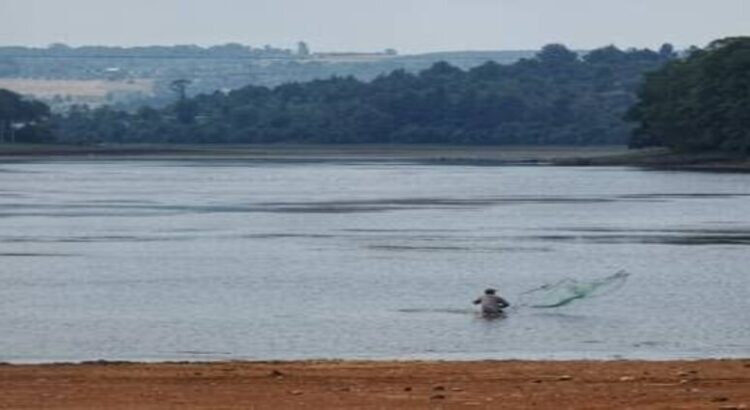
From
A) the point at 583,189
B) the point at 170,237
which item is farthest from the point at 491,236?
the point at 583,189

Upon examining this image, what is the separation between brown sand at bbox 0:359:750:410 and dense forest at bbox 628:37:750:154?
107890 mm

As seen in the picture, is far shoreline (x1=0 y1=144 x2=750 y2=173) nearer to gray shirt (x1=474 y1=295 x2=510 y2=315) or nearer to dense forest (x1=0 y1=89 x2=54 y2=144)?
dense forest (x1=0 y1=89 x2=54 y2=144)

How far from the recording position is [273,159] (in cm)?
18362

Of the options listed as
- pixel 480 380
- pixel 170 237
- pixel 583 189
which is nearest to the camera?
pixel 480 380

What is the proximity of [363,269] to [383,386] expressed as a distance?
30097mm

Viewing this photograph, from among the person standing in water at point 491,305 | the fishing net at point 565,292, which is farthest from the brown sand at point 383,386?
the fishing net at point 565,292

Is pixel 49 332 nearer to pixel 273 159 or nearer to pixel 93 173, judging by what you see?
pixel 93 173

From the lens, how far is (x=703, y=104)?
137125mm

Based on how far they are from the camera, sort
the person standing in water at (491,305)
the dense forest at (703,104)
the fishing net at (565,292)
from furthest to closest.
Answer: the dense forest at (703,104) < the fishing net at (565,292) < the person standing in water at (491,305)

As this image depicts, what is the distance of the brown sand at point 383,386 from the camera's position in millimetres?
21281

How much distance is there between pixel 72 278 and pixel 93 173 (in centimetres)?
8866

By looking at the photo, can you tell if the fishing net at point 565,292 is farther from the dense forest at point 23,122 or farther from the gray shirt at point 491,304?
the dense forest at point 23,122

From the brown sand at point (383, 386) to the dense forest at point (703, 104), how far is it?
354ft

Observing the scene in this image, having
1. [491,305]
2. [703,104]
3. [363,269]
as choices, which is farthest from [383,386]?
[703,104]
